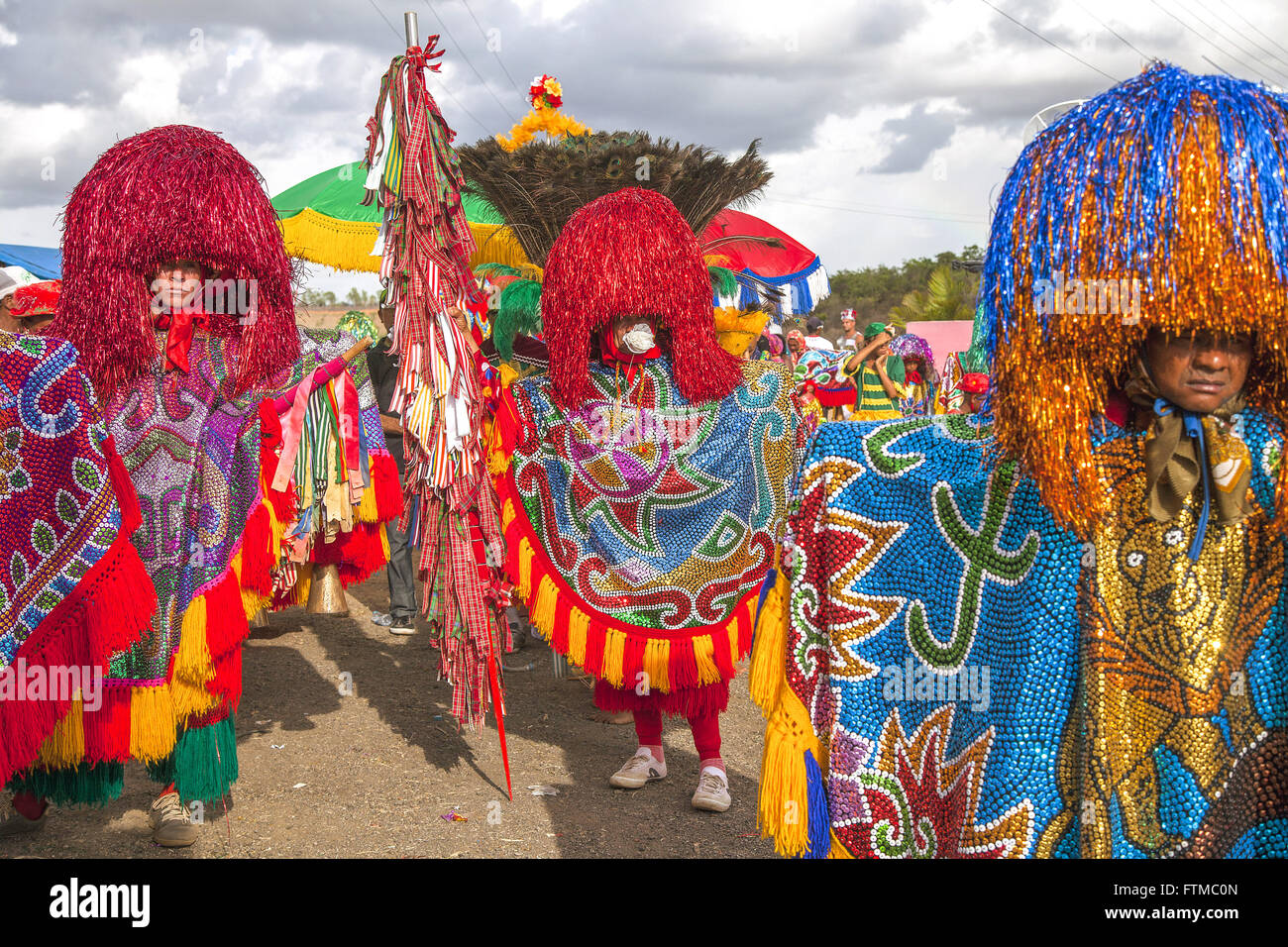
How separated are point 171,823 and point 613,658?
5.24 ft

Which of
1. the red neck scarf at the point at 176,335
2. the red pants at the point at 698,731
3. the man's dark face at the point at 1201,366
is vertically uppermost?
the red neck scarf at the point at 176,335

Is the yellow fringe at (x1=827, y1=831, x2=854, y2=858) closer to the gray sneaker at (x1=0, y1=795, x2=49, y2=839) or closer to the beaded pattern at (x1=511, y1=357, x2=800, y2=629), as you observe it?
the beaded pattern at (x1=511, y1=357, x2=800, y2=629)

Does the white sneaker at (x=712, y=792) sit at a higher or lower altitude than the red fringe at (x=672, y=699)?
lower

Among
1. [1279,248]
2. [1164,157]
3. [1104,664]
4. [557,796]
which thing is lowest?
[557,796]

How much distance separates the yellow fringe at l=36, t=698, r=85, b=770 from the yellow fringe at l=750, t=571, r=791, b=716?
2219mm

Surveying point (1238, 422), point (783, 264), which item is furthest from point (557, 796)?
point (783, 264)

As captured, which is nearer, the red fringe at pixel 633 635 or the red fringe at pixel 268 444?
the red fringe at pixel 268 444

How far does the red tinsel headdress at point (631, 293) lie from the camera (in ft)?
12.8

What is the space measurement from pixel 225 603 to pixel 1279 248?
10.1 ft

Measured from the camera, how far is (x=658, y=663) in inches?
150

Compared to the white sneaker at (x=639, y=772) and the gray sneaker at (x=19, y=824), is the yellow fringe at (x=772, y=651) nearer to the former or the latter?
the white sneaker at (x=639, y=772)

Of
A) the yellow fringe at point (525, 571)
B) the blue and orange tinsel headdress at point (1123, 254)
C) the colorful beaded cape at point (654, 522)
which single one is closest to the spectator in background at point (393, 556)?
the yellow fringe at point (525, 571)

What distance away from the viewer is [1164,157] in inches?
67.9
